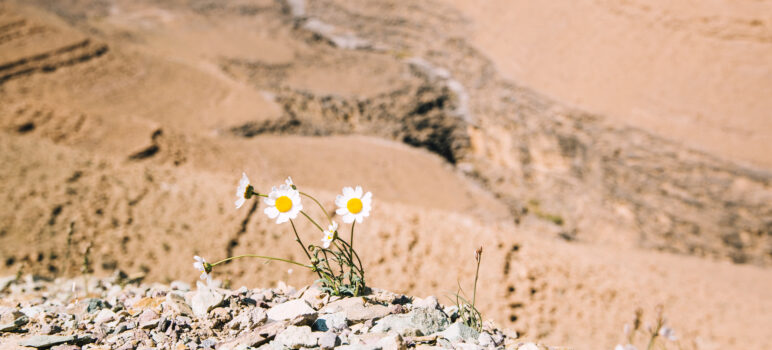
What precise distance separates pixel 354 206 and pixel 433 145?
484 cm

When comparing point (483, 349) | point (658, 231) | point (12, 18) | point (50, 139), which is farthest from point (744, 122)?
point (12, 18)

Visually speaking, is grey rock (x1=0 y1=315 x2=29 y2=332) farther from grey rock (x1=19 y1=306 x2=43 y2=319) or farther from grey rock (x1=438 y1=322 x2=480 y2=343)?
grey rock (x1=438 y1=322 x2=480 y2=343)

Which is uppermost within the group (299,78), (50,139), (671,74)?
(671,74)

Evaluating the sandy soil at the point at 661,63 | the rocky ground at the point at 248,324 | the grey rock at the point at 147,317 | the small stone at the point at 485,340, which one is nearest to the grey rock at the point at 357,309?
the rocky ground at the point at 248,324

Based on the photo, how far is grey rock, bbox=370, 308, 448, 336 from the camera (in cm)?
130

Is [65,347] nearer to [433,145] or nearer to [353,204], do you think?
[353,204]

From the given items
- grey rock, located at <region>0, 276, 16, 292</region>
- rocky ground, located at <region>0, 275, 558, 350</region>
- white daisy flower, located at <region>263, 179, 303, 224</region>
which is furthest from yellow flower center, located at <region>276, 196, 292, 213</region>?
grey rock, located at <region>0, 276, 16, 292</region>

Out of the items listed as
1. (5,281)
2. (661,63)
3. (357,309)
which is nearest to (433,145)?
(661,63)

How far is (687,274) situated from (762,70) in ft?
9.43

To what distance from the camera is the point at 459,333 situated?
1315mm

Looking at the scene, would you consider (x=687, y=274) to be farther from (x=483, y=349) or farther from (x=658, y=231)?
(x=483, y=349)

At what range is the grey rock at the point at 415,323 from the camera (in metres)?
1.30

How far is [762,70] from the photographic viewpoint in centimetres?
495

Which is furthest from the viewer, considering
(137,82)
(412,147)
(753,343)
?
(412,147)
